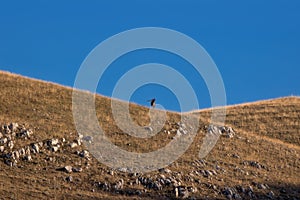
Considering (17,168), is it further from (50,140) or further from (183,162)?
(183,162)

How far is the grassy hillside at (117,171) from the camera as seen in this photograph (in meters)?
47.5

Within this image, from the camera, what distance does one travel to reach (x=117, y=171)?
5056 cm

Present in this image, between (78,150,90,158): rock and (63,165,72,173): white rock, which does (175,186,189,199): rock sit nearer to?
(63,165,72,173): white rock

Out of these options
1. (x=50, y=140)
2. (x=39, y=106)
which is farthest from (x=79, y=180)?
(x=39, y=106)

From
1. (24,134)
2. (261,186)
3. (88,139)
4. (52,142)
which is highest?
(88,139)

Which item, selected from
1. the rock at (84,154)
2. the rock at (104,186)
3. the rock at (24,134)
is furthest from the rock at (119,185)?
the rock at (24,134)

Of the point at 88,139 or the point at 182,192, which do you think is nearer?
the point at 182,192

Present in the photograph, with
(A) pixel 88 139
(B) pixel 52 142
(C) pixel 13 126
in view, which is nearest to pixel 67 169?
(B) pixel 52 142

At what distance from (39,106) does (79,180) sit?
14.7m

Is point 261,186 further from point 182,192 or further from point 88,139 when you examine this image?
point 88,139

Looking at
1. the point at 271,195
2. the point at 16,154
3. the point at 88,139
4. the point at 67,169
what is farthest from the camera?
the point at 88,139

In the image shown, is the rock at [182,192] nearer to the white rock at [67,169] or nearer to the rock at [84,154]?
the white rock at [67,169]

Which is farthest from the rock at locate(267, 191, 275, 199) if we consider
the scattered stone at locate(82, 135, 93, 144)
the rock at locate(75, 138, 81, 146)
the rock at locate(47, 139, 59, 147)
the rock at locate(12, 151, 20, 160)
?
the rock at locate(12, 151, 20, 160)

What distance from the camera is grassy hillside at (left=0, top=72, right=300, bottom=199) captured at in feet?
156
